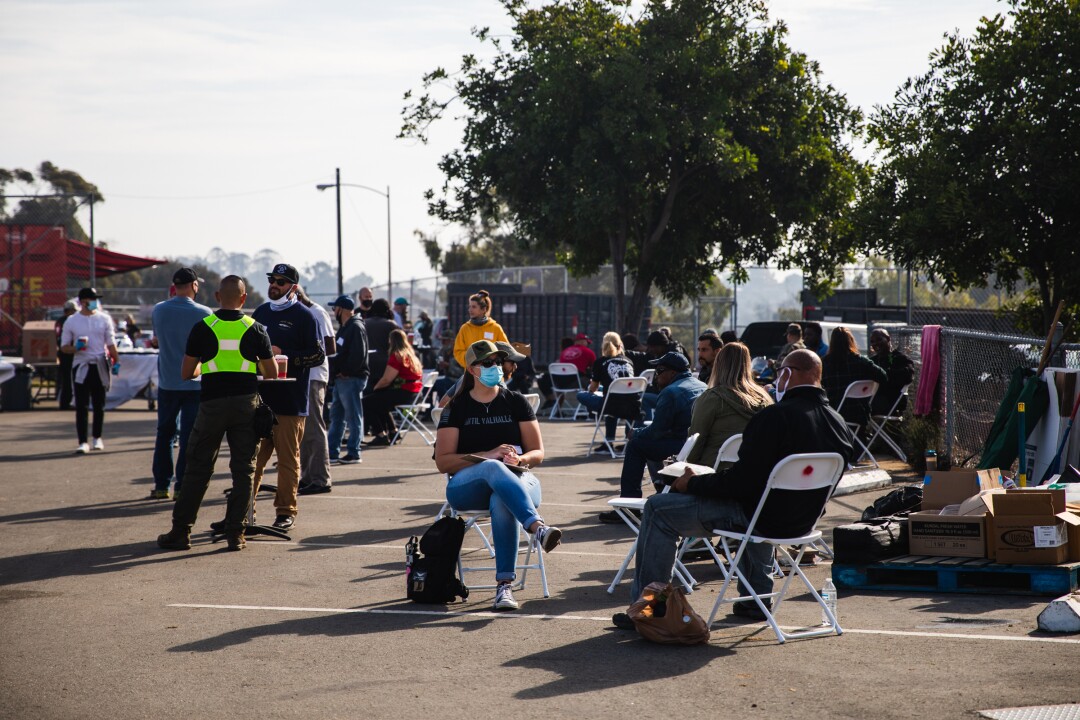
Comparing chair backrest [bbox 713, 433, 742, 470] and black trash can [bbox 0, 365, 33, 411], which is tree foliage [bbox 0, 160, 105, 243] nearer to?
black trash can [bbox 0, 365, 33, 411]

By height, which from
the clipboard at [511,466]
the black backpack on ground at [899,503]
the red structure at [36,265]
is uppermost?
the red structure at [36,265]

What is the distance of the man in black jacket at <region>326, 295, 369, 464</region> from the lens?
13422mm

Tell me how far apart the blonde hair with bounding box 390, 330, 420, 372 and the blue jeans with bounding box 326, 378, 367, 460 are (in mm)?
1006

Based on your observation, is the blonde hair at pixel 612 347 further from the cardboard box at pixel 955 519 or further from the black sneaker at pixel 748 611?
Answer: the black sneaker at pixel 748 611

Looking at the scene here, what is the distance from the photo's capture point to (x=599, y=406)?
51.5 ft

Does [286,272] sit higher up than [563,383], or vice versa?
[286,272]

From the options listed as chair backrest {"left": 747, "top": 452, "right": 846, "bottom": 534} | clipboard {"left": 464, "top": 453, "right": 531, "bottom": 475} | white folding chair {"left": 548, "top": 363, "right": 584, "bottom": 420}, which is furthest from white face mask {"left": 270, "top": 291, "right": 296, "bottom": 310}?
white folding chair {"left": 548, "top": 363, "right": 584, "bottom": 420}

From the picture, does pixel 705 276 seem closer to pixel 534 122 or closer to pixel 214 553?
pixel 534 122

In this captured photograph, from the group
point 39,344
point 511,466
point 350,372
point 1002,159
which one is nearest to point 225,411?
point 511,466

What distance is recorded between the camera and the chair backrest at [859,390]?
13.6 meters

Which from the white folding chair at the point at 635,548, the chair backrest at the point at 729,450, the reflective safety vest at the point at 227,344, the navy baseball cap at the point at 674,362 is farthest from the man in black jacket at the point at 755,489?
the reflective safety vest at the point at 227,344

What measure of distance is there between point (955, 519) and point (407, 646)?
3.71 meters

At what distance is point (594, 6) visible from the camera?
2536 cm

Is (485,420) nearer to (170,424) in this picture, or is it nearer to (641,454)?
(641,454)
